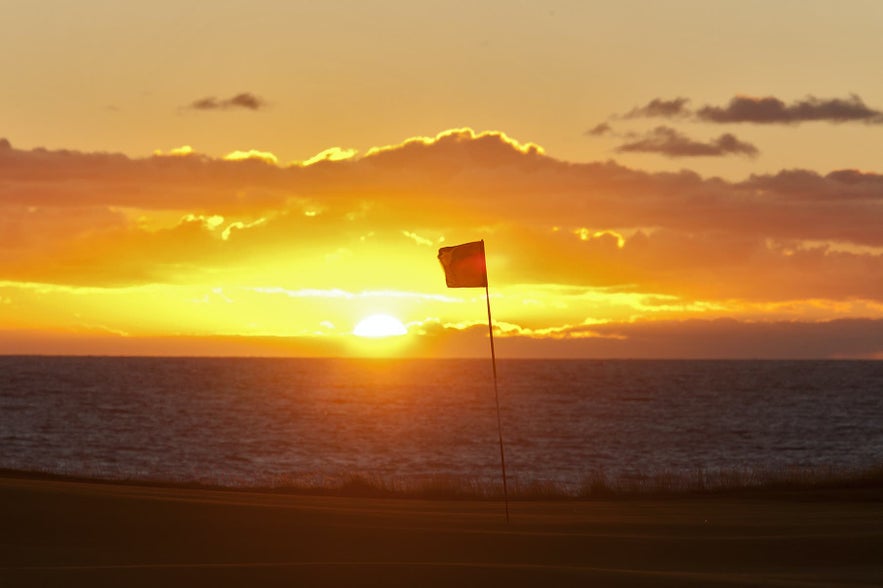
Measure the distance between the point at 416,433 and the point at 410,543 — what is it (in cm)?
5823

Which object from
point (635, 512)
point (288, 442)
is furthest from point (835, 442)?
point (635, 512)

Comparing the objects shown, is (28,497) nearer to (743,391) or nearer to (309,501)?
(309,501)

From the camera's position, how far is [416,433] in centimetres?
7631

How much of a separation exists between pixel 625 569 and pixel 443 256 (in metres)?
6.43

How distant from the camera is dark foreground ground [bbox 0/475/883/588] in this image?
15.0m

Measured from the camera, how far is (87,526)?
64.2 feet

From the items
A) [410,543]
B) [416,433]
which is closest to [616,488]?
[410,543]

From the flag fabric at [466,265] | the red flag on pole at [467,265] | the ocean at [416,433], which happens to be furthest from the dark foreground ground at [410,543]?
the ocean at [416,433]

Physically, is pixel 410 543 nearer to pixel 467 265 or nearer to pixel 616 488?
pixel 467 265

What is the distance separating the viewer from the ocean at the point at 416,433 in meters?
54.8

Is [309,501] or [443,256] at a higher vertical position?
[443,256]

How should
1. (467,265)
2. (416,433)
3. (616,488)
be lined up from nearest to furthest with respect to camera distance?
(467,265) → (616,488) → (416,433)

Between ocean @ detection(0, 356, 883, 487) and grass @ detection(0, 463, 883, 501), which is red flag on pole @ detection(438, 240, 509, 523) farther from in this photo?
ocean @ detection(0, 356, 883, 487)

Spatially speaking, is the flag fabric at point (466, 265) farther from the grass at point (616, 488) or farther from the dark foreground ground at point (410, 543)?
the grass at point (616, 488)
